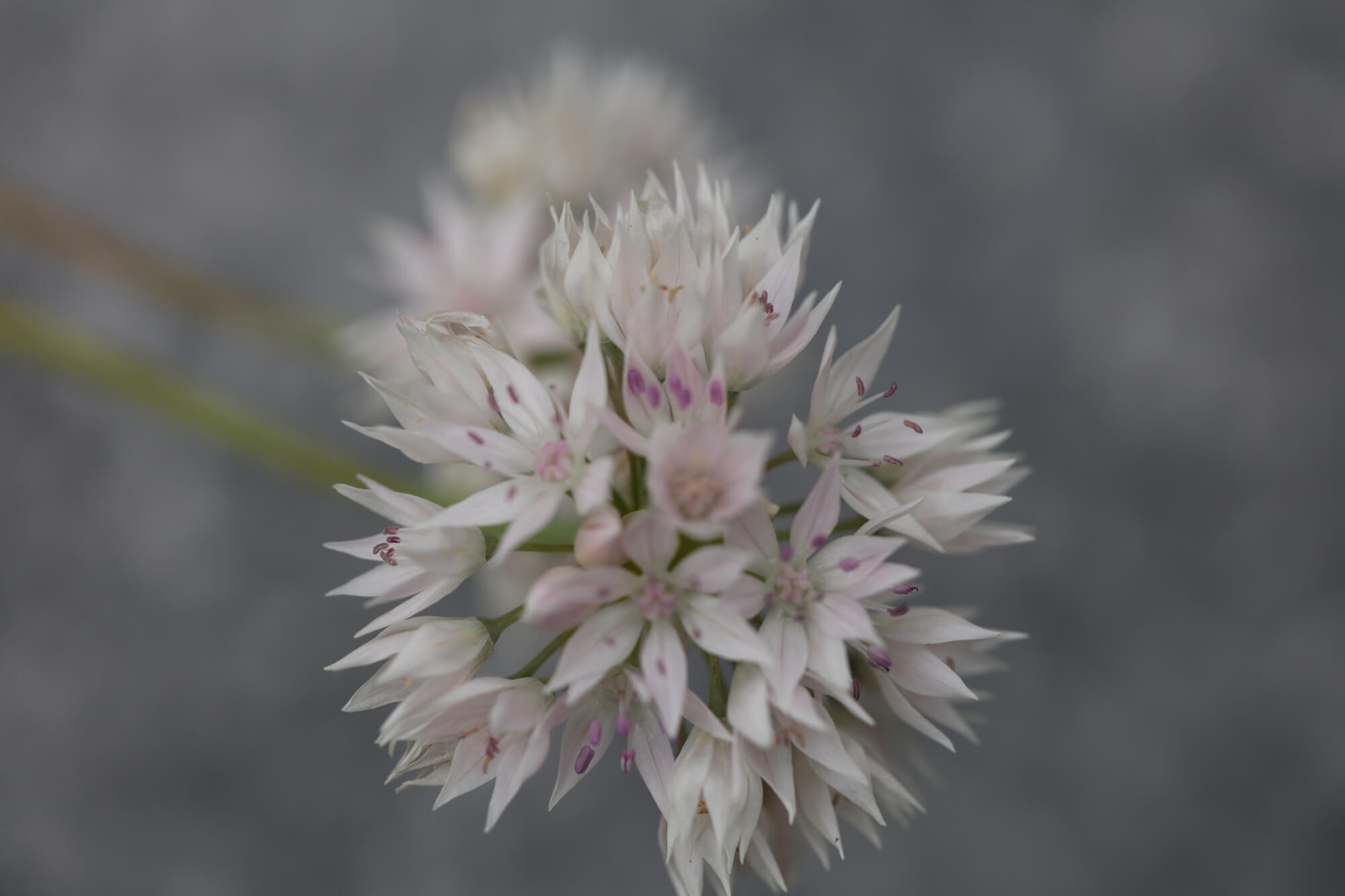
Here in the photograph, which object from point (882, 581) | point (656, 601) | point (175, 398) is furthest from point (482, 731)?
point (175, 398)

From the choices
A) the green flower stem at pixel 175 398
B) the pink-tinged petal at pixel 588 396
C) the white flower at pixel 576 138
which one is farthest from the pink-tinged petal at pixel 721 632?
the white flower at pixel 576 138

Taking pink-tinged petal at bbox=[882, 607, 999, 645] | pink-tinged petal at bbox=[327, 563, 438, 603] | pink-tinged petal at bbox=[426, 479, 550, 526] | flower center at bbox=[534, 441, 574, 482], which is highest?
flower center at bbox=[534, 441, 574, 482]

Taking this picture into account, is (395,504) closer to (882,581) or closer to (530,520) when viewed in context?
(530,520)

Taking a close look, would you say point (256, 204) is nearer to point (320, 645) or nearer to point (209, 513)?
point (209, 513)

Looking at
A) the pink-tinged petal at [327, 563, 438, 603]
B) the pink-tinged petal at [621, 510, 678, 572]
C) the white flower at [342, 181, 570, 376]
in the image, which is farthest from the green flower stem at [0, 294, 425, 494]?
the pink-tinged petal at [621, 510, 678, 572]

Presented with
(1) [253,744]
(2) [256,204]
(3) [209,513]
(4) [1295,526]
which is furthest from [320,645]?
(4) [1295,526]

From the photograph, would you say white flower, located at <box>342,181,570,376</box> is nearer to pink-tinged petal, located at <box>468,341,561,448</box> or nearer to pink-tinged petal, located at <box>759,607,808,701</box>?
pink-tinged petal, located at <box>468,341,561,448</box>

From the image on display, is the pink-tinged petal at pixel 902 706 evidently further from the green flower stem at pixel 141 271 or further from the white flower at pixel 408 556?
the green flower stem at pixel 141 271
